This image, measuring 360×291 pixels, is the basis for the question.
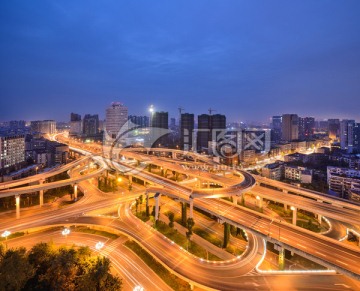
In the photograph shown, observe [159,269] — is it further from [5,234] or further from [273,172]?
[273,172]

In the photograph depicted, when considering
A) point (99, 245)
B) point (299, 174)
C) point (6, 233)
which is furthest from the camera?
point (299, 174)

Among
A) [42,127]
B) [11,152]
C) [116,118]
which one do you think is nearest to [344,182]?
[11,152]

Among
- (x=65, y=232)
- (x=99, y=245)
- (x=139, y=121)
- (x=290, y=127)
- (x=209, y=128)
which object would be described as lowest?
(x=99, y=245)

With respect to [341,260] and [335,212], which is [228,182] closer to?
[335,212]

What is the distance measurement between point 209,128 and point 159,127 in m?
15.9

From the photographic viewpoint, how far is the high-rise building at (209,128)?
54.8 metres

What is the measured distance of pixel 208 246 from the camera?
47.7 feet

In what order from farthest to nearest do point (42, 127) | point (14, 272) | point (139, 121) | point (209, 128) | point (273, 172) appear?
point (139, 121), point (42, 127), point (209, 128), point (273, 172), point (14, 272)

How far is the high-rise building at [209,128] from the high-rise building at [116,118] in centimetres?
2474

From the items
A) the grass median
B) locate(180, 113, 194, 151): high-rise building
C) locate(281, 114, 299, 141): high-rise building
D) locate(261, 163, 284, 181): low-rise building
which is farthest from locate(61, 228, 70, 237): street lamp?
locate(281, 114, 299, 141): high-rise building

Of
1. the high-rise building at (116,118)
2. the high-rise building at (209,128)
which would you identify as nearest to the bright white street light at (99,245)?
the high-rise building at (209,128)

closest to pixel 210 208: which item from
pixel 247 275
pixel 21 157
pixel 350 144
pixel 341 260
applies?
pixel 247 275

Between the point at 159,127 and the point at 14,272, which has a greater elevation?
the point at 159,127

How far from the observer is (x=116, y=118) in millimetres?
67938
